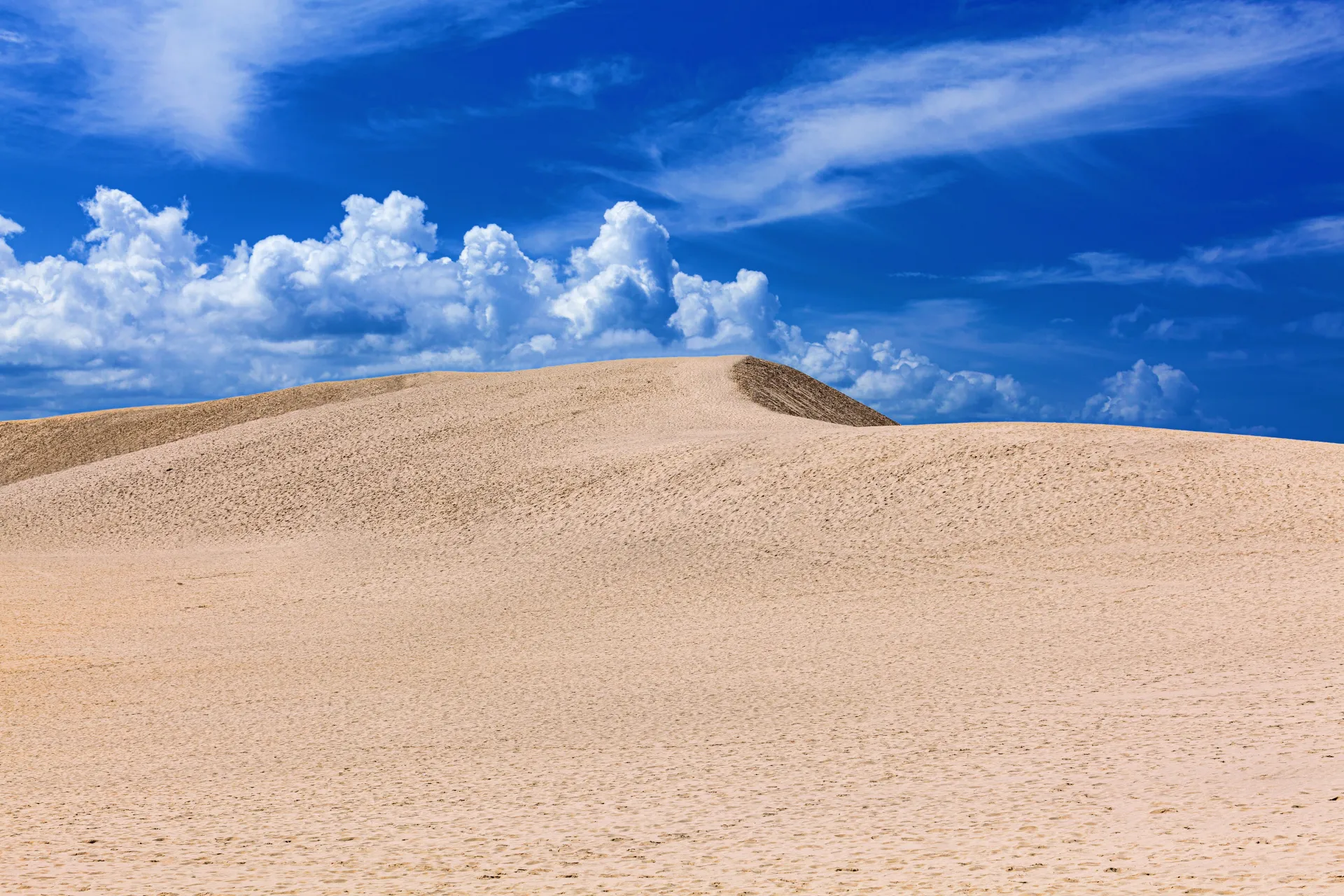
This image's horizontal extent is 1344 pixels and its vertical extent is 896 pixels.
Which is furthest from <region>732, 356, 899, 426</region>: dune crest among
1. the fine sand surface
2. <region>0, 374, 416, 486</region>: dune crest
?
<region>0, 374, 416, 486</region>: dune crest

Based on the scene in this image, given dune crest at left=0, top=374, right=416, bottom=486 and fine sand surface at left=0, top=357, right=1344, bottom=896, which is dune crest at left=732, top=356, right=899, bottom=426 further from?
dune crest at left=0, top=374, right=416, bottom=486

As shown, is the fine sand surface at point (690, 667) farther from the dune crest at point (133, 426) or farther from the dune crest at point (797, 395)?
the dune crest at point (133, 426)

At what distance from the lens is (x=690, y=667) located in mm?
13297

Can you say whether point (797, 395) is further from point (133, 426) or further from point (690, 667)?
point (690, 667)

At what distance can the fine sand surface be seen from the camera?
685 cm

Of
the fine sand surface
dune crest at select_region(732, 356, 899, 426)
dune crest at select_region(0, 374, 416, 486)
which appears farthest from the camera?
dune crest at select_region(0, 374, 416, 486)

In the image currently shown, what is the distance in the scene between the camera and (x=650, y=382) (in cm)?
4125

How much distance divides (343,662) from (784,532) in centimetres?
970

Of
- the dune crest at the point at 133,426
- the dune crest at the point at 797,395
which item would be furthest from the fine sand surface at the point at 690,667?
the dune crest at the point at 133,426

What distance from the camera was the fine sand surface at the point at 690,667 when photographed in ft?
22.5

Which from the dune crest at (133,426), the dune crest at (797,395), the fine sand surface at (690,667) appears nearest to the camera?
the fine sand surface at (690,667)

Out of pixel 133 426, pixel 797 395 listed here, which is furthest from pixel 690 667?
pixel 133 426

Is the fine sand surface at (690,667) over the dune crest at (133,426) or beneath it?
beneath

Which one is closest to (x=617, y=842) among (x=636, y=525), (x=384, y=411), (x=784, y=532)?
(x=784, y=532)
